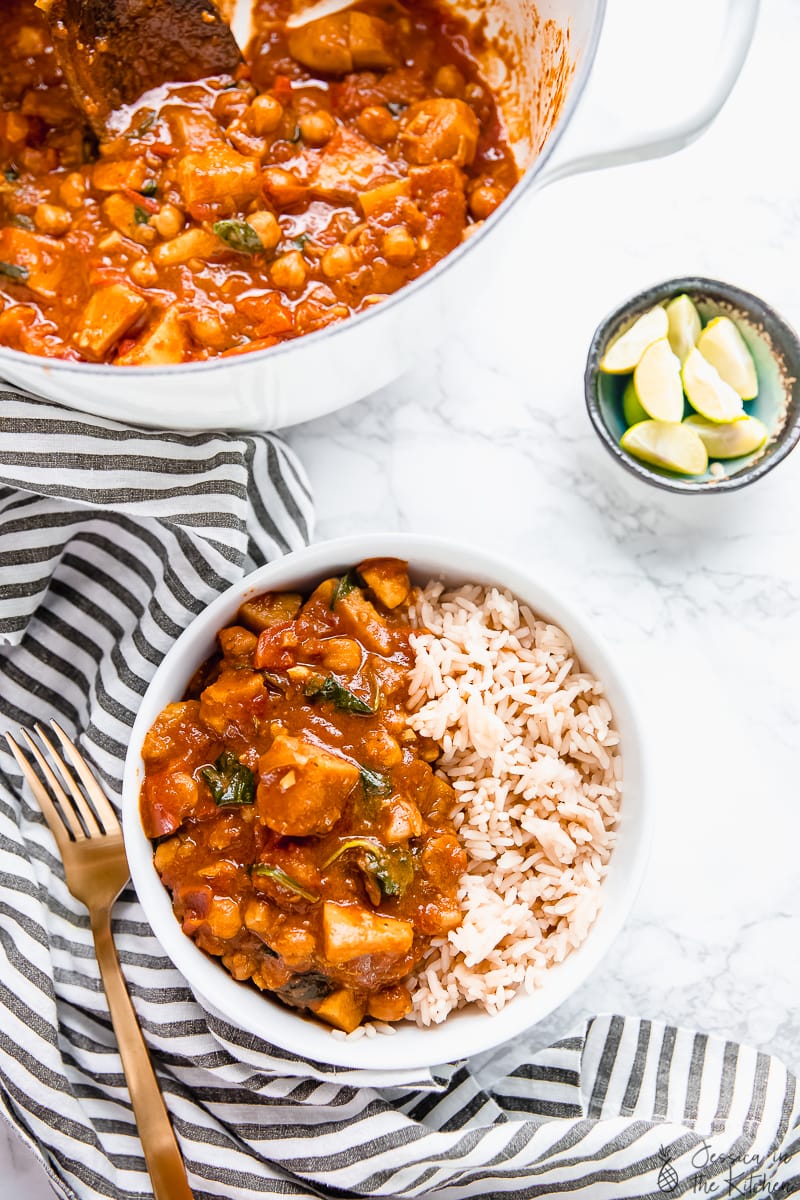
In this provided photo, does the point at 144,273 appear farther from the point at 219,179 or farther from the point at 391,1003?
the point at 391,1003

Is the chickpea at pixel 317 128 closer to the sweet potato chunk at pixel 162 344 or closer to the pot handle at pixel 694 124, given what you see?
the sweet potato chunk at pixel 162 344

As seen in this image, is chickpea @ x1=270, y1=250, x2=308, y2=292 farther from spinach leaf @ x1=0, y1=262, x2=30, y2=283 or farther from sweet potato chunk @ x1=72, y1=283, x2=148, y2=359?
spinach leaf @ x1=0, y1=262, x2=30, y2=283

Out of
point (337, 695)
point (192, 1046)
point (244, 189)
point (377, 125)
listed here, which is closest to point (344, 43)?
point (377, 125)

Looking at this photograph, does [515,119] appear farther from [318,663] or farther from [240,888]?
[240,888]

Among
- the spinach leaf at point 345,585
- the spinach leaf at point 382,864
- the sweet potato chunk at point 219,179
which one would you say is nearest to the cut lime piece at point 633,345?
the spinach leaf at point 345,585

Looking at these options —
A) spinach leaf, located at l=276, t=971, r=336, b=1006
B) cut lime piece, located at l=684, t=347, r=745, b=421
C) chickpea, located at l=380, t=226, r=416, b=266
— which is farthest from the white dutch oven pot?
spinach leaf, located at l=276, t=971, r=336, b=1006
